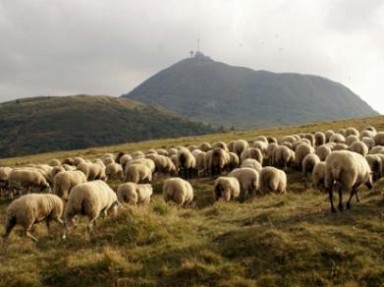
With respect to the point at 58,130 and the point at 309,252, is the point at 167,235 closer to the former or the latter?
the point at 309,252

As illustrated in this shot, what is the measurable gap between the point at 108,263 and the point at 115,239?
6.52 ft

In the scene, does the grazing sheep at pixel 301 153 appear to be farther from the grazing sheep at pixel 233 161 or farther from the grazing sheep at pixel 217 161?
the grazing sheep at pixel 217 161

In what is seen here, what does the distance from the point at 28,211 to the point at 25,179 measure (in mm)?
13044

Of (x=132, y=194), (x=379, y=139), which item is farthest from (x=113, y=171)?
(x=379, y=139)

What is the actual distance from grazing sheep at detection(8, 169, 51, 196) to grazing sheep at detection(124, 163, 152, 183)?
4505 mm

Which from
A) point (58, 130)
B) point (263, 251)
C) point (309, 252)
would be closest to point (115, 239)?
point (263, 251)

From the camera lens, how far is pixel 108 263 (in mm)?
13625

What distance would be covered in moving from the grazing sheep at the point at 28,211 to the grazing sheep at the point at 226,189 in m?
7.95

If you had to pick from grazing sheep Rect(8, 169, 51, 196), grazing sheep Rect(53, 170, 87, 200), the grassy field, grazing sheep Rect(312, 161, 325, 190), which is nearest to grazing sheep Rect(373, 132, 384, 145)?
grazing sheep Rect(312, 161, 325, 190)

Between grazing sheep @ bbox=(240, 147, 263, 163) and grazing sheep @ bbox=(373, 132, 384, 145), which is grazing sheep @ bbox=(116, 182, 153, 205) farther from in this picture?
grazing sheep @ bbox=(373, 132, 384, 145)

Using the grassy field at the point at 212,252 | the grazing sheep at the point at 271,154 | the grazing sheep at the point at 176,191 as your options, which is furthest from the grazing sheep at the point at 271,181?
the grazing sheep at the point at 271,154

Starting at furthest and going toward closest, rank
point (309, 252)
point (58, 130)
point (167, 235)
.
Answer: point (58, 130) → point (167, 235) → point (309, 252)

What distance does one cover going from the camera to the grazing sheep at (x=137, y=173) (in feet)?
91.4

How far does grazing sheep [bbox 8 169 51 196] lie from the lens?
92.6 feet
